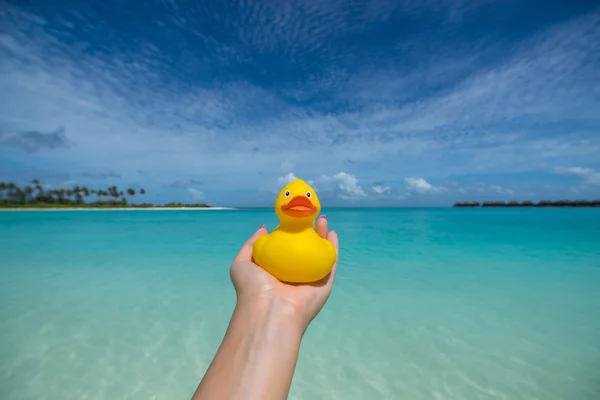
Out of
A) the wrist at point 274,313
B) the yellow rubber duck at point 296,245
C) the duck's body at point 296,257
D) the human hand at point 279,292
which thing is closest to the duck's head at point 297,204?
the yellow rubber duck at point 296,245

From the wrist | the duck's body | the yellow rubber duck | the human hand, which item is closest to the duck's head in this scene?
the yellow rubber duck

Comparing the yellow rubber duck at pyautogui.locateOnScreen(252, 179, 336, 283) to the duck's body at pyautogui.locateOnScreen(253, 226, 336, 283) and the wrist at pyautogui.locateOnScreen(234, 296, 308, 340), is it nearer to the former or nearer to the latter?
the duck's body at pyautogui.locateOnScreen(253, 226, 336, 283)

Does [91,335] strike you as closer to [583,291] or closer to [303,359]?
[303,359]

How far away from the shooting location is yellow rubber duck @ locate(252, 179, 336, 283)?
2.50m

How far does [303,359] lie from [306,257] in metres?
2.67

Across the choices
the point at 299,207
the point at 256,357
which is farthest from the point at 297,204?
the point at 256,357

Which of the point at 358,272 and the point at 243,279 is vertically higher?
the point at 243,279

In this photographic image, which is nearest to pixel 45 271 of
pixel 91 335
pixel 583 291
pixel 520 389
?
pixel 91 335

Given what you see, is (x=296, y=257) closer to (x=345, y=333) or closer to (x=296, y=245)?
(x=296, y=245)

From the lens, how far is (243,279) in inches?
96.0

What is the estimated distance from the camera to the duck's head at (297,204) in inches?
106

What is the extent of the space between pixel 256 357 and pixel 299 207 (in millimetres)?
1295

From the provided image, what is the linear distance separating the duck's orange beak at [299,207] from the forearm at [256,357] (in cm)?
87

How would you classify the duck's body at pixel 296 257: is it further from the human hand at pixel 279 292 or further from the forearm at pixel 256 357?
the forearm at pixel 256 357
